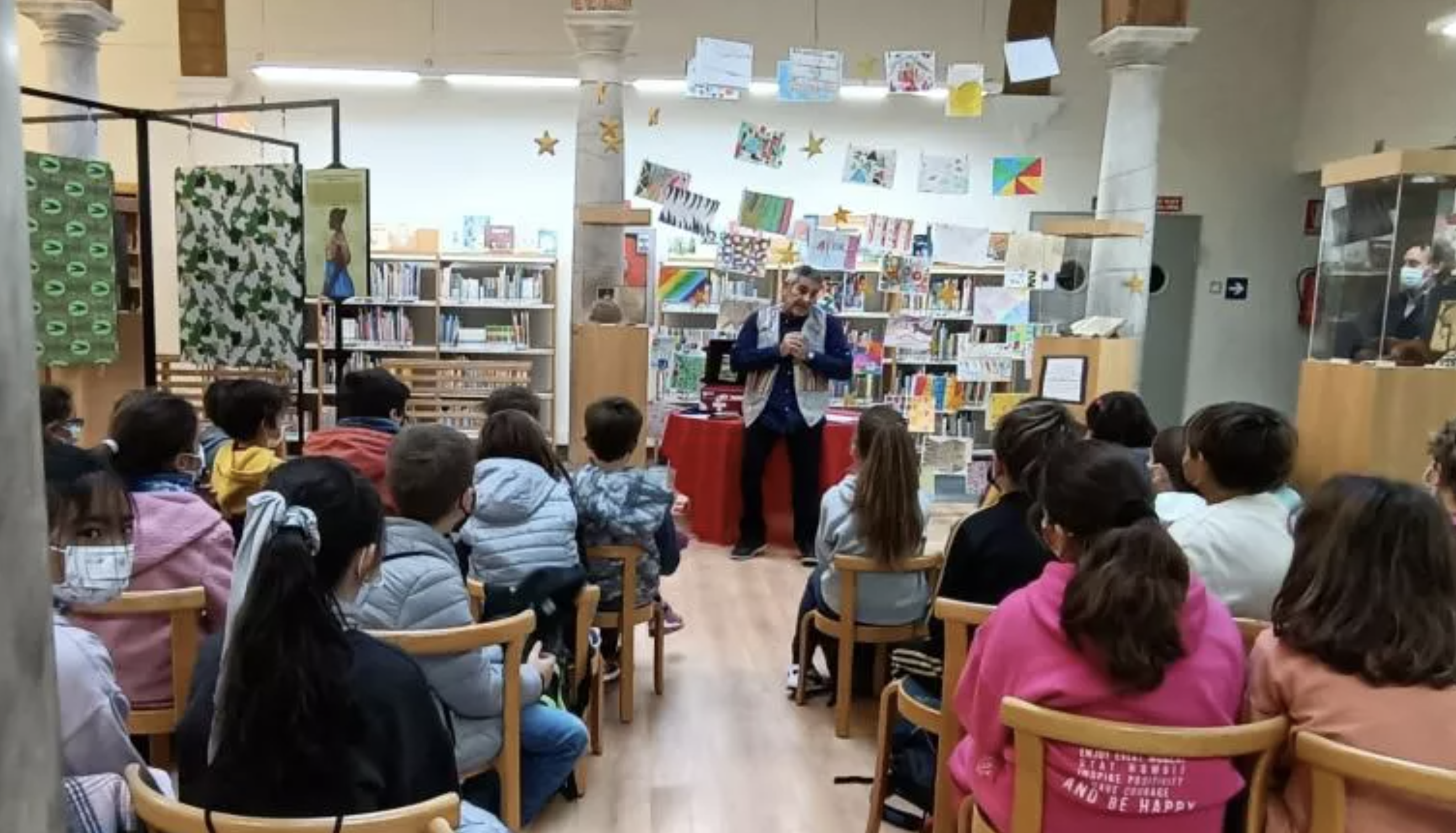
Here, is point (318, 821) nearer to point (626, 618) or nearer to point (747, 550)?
point (626, 618)

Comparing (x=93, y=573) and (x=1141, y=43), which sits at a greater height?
(x=1141, y=43)

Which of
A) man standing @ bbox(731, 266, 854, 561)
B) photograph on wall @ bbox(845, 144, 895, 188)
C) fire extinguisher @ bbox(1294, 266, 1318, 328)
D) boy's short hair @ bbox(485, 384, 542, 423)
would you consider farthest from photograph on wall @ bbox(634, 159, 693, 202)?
fire extinguisher @ bbox(1294, 266, 1318, 328)

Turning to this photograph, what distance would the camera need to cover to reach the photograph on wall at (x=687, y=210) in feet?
19.5

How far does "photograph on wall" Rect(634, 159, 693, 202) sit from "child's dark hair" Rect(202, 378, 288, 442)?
2975 mm

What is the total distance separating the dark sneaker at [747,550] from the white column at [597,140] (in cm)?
167

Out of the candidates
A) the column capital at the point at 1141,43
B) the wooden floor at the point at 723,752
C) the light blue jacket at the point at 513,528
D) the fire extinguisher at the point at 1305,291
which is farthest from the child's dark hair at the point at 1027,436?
the fire extinguisher at the point at 1305,291

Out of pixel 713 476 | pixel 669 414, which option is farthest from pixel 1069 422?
pixel 669 414

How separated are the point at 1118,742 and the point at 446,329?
7.56 metres

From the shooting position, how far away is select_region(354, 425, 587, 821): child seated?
207 cm

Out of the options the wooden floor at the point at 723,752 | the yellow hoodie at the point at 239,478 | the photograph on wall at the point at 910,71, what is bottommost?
the wooden floor at the point at 723,752

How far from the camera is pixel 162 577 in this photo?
7.90ft

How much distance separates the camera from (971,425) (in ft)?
28.8

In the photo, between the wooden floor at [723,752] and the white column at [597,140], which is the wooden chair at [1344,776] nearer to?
the wooden floor at [723,752]

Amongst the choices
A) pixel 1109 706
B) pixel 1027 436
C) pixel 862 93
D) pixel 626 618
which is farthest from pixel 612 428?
pixel 862 93
